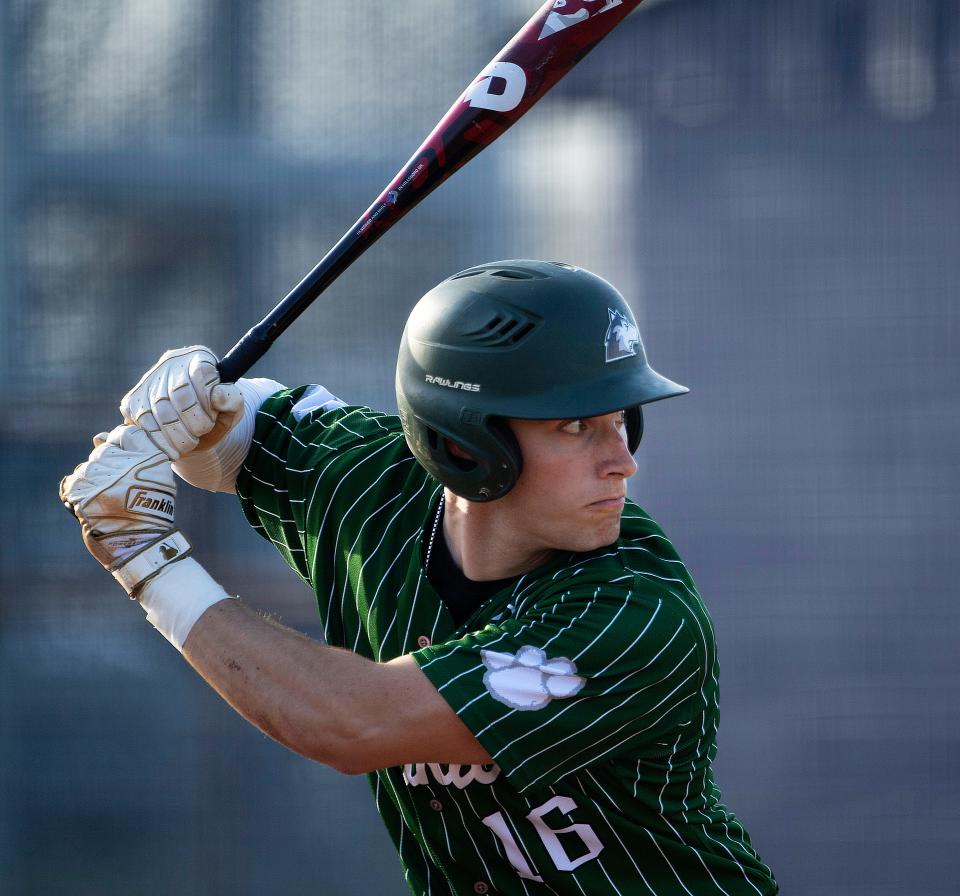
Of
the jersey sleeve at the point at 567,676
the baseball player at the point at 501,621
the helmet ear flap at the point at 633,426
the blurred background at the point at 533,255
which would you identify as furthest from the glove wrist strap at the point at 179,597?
the blurred background at the point at 533,255

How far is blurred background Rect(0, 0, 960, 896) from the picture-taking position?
3.59 meters

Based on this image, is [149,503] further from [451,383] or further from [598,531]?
[598,531]

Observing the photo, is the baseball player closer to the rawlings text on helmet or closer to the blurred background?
the rawlings text on helmet

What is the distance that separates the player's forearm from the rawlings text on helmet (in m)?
0.44

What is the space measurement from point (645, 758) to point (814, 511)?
70.3 inches

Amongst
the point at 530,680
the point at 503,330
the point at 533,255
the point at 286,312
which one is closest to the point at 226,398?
the point at 286,312

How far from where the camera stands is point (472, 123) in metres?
2.46

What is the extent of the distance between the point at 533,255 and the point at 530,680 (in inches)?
80.7

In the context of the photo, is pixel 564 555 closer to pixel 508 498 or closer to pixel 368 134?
pixel 508 498

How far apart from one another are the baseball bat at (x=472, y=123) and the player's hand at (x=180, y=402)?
0.27 feet

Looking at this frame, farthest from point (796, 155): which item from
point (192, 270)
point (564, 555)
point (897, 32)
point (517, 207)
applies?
point (564, 555)

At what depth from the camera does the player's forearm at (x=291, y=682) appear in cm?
182

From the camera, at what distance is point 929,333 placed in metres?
3.60

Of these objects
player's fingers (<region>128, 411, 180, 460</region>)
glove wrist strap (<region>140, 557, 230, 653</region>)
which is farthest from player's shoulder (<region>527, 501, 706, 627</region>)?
player's fingers (<region>128, 411, 180, 460</region>)
